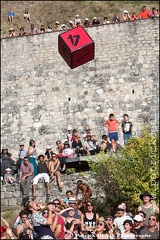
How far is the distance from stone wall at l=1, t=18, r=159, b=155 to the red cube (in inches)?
576

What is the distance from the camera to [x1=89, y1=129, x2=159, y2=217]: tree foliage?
21750 millimetres

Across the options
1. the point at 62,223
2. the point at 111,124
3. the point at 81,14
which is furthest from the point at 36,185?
the point at 81,14

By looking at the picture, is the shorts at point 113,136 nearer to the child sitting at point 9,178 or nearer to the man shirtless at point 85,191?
the child sitting at point 9,178

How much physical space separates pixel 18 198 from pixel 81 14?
1743cm

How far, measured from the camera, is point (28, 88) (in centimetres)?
3297

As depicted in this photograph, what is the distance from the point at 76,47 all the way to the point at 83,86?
15.9 metres

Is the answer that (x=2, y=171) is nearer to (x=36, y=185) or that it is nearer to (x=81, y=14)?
(x=36, y=185)

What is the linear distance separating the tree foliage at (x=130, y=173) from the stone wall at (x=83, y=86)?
8.18m

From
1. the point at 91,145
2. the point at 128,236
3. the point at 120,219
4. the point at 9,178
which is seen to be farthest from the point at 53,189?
the point at 128,236

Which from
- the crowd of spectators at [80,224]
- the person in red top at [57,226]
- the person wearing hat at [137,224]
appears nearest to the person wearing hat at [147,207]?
the crowd of spectators at [80,224]

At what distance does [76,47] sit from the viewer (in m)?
16.6

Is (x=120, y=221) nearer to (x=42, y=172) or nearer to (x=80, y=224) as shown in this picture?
(x=80, y=224)

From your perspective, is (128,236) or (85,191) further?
(85,191)

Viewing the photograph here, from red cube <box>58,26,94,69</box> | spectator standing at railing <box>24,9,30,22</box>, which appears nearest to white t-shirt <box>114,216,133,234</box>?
red cube <box>58,26,94,69</box>
